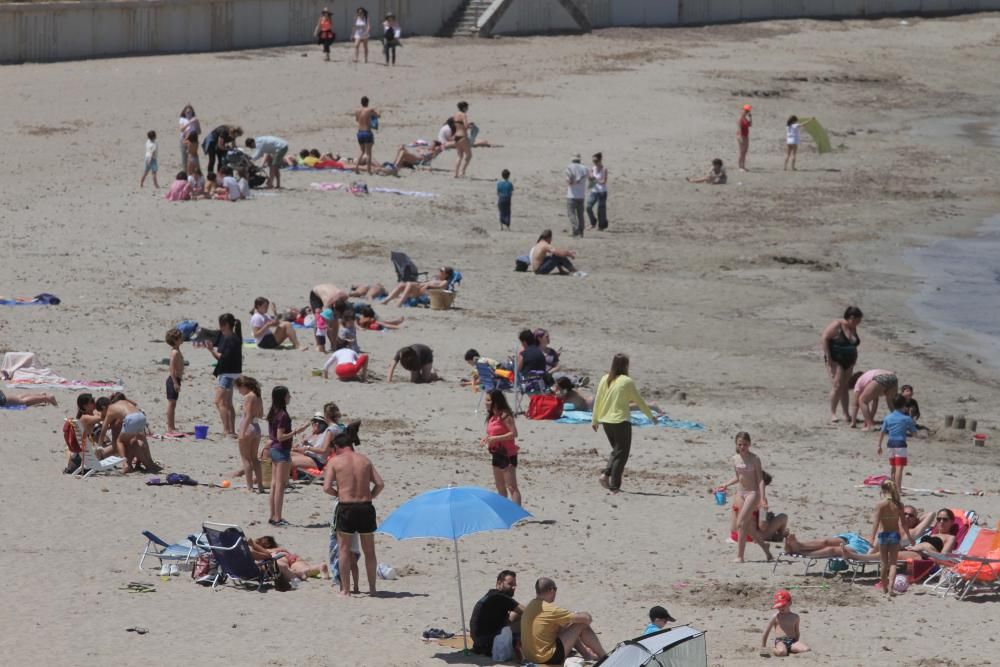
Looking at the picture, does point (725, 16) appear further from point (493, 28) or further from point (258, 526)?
point (258, 526)

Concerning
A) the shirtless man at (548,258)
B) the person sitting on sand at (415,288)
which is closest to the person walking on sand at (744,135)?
the shirtless man at (548,258)

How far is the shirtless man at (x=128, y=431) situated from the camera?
1620cm

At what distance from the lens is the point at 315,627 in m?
12.6

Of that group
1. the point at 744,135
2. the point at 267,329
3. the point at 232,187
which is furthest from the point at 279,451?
the point at 744,135

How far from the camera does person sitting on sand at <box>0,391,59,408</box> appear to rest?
1869cm

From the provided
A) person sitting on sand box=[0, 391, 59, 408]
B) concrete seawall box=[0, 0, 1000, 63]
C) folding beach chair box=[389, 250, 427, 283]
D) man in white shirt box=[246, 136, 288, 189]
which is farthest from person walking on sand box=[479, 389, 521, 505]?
concrete seawall box=[0, 0, 1000, 63]

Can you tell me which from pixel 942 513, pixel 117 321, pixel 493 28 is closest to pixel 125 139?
pixel 117 321

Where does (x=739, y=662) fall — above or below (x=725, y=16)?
below

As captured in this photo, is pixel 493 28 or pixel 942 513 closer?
pixel 942 513

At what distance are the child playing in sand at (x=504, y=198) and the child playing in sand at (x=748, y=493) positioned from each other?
15.1m

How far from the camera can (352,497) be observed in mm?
13156

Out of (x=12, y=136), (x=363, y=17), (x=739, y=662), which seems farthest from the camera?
(x=363, y=17)

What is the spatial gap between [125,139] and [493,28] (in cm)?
1796

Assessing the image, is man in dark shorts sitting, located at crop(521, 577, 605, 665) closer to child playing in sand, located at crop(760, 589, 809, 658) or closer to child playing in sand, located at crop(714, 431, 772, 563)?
child playing in sand, located at crop(760, 589, 809, 658)
